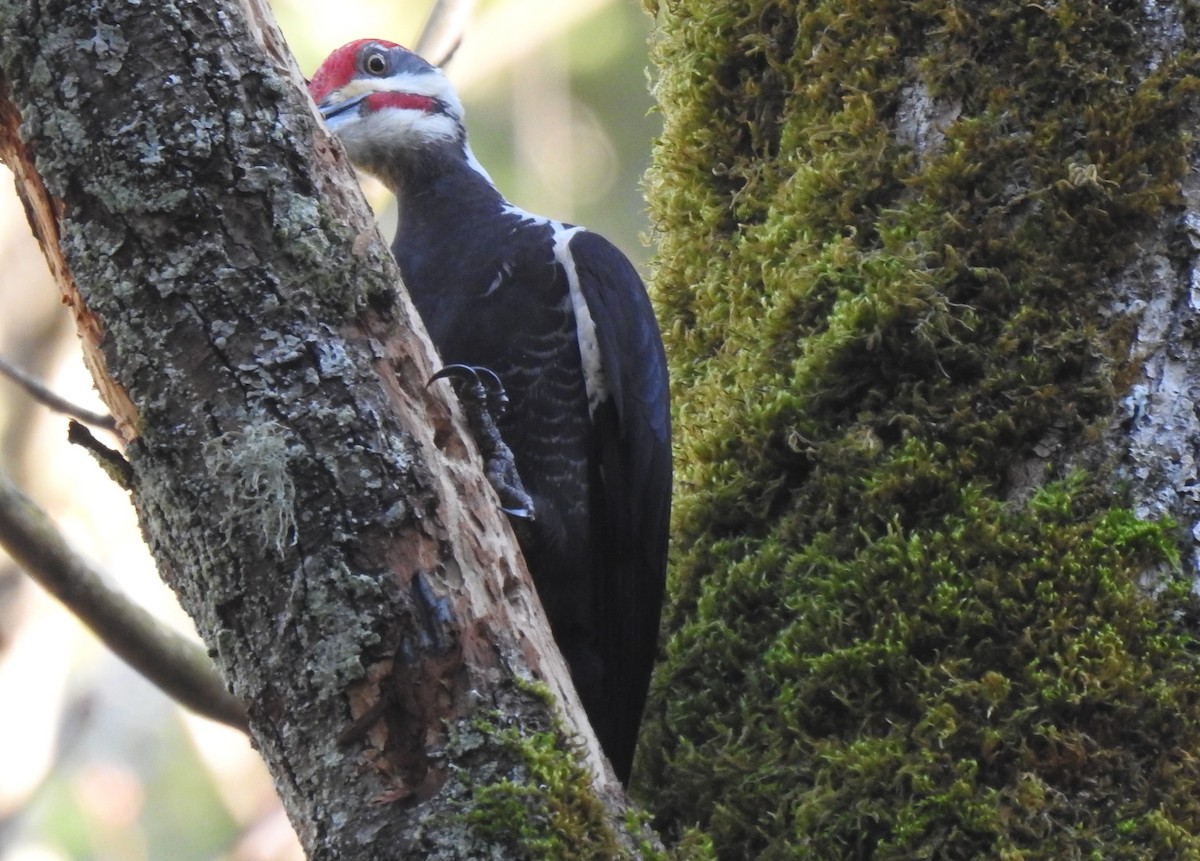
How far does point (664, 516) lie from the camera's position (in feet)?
7.79

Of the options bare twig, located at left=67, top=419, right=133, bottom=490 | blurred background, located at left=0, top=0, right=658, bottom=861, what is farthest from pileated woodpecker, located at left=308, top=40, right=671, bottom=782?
bare twig, located at left=67, top=419, right=133, bottom=490

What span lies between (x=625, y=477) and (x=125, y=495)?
255 centimetres

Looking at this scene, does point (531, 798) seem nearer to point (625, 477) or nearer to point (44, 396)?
point (625, 477)

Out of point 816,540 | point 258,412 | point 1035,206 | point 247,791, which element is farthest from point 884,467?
point 247,791

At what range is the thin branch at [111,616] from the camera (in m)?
2.22

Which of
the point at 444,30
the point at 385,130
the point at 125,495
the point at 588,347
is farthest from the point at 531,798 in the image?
the point at 125,495

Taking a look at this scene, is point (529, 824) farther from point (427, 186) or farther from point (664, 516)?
point (427, 186)

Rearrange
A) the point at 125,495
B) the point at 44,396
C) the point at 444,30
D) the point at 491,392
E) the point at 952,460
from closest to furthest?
1. the point at 952,460
2. the point at 44,396
3. the point at 491,392
4. the point at 444,30
5. the point at 125,495

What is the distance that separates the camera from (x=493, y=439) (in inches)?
87.4

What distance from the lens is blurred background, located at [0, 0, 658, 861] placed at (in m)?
4.16

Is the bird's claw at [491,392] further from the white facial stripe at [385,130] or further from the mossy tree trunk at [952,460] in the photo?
the white facial stripe at [385,130]

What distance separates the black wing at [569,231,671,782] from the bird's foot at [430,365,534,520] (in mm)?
200

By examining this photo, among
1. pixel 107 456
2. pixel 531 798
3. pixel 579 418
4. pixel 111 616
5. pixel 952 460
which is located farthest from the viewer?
pixel 579 418

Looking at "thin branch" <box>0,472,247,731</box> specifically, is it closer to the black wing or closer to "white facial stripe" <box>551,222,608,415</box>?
the black wing
